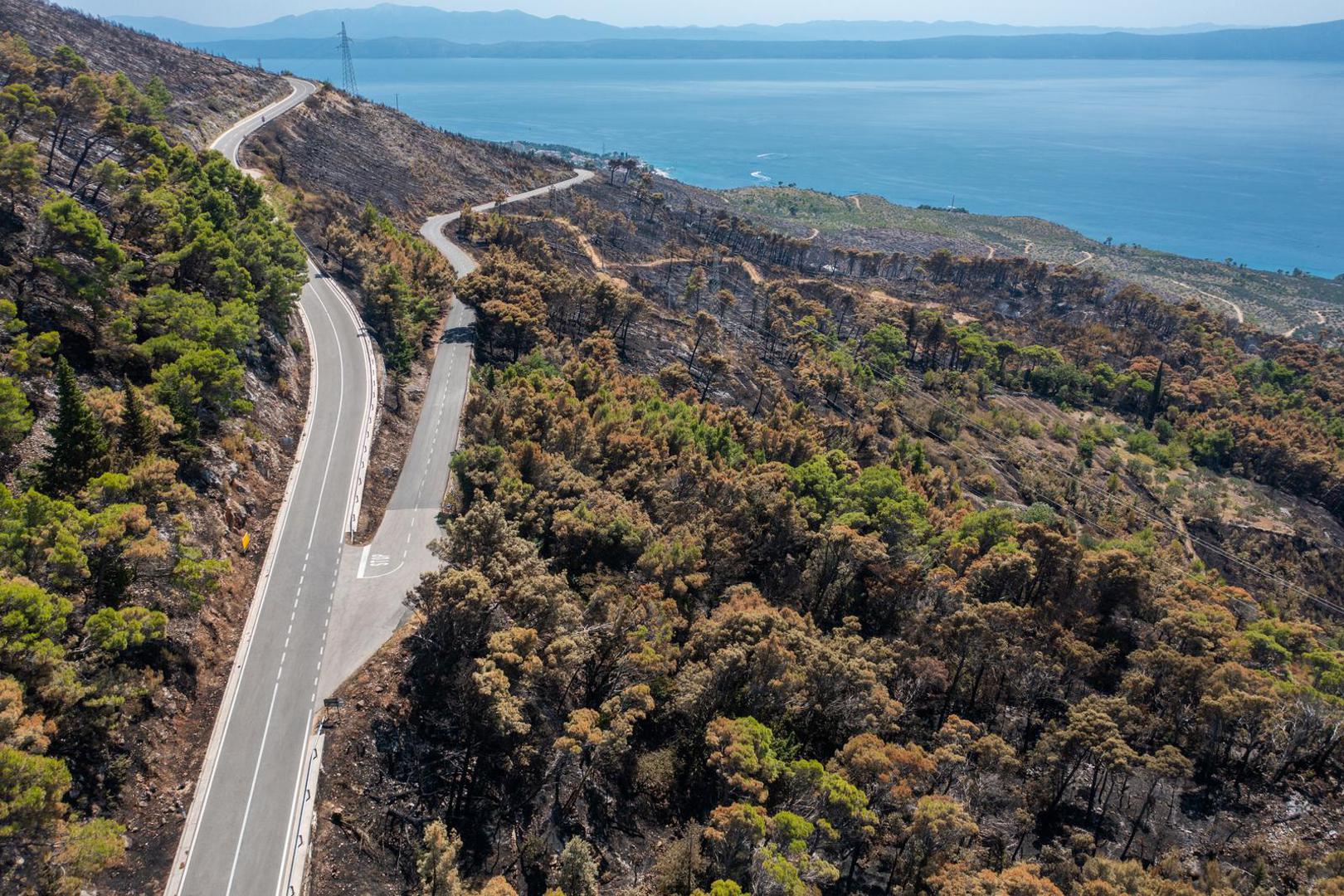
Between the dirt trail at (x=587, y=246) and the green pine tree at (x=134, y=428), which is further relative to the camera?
the dirt trail at (x=587, y=246)

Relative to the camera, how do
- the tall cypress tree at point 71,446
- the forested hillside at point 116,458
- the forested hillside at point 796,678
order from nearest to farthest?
the forested hillside at point 116,458
the forested hillside at point 796,678
the tall cypress tree at point 71,446

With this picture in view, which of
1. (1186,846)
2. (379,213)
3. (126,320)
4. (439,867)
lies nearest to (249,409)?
(126,320)

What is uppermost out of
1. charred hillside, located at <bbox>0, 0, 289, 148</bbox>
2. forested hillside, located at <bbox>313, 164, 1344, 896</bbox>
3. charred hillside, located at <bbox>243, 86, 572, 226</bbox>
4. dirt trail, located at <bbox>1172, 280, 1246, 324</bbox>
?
charred hillside, located at <bbox>0, 0, 289, 148</bbox>

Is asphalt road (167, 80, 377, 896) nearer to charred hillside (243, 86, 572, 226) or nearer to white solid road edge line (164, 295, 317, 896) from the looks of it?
white solid road edge line (164, 295, 317, 896)

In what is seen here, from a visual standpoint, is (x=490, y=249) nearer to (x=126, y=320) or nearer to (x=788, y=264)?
(x=126, y=320)

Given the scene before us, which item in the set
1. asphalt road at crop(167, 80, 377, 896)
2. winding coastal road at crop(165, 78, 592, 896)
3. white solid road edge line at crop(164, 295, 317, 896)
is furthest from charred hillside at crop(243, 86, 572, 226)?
white solid road edge line at crop(164, 295, 317, 896)

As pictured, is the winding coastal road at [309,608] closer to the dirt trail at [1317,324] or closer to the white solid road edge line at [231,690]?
the white solid road edge line at [231,690]

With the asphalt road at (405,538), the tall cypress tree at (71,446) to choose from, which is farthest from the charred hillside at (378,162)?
the tall cypress tree at (71,446)

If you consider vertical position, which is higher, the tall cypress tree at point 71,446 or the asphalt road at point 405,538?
the tall cypress tree at point 71,446
